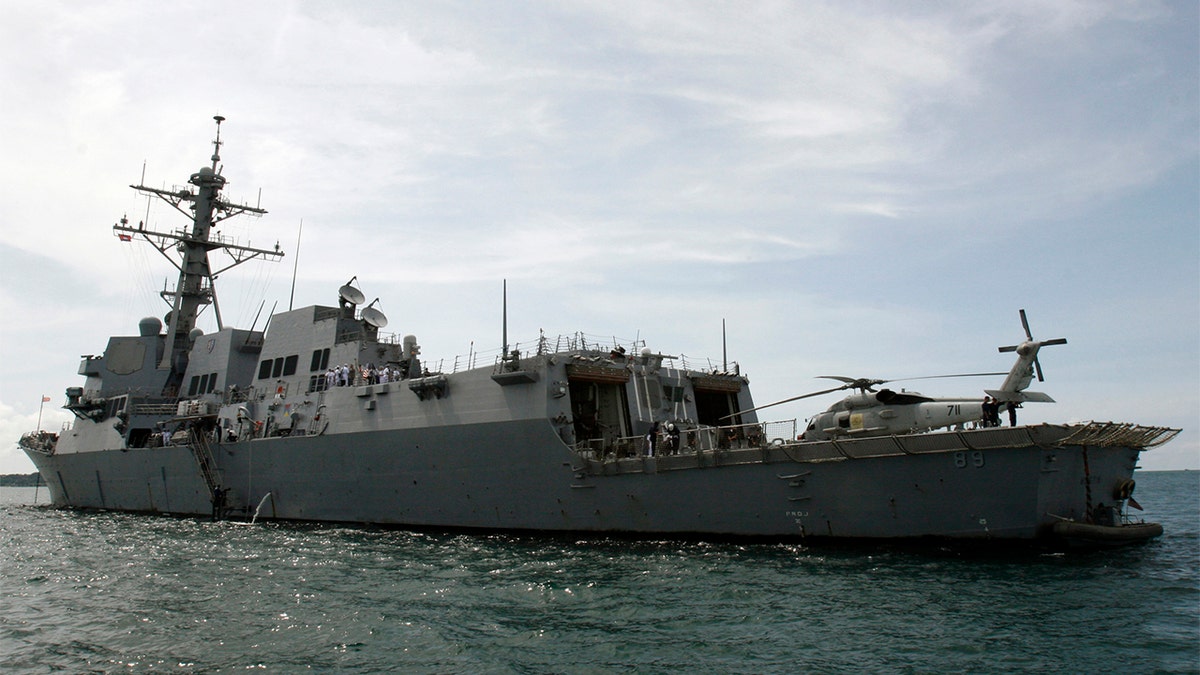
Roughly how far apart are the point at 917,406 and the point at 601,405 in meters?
8.69

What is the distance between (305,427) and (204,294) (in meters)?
12.9

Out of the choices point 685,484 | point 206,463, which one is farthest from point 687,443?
point 206,463

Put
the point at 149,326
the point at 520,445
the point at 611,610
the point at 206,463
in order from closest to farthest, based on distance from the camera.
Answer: the point at 611,610 < the point at 520,445 < the point at 206,463 < the point at 149,326

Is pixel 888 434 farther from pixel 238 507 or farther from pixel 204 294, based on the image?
pixel 204 294

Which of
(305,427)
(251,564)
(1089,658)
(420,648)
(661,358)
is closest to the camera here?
(1089,658)

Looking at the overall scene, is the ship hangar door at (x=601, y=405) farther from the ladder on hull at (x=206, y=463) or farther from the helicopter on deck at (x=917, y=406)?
the ladder on hull at (x=206, y=463)

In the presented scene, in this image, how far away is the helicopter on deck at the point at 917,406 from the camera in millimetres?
15750

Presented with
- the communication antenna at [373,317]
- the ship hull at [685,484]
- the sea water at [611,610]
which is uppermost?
the communication antenna at [373,317]

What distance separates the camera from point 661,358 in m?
22.8

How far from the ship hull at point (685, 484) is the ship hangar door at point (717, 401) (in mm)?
5912

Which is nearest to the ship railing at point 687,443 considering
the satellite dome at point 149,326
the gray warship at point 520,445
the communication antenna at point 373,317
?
the gray warship at point 520,445

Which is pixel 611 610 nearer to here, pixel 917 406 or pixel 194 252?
pixel 917 406

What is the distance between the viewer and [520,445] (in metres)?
19.9

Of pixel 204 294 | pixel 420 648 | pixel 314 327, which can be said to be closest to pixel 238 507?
pixel 314 327
